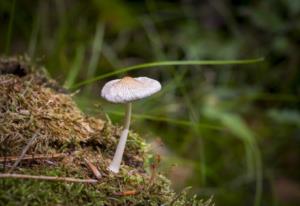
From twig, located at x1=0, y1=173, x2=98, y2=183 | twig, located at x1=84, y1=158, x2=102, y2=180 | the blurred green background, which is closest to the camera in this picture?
twig, located at x1=0, y1=173, x2=98, y2=183

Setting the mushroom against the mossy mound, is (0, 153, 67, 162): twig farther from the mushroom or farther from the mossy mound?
the mushroom

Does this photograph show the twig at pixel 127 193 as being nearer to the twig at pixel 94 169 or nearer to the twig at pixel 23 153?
the twig at pixel 94 169

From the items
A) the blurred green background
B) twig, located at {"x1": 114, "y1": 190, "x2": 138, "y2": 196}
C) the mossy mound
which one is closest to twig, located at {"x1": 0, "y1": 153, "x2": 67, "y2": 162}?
the mossy mound

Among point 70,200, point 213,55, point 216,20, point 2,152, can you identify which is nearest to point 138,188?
point 70,200

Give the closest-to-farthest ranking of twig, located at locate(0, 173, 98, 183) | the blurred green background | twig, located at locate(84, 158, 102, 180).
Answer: twig, located at locate(0, 173, 98, 183)
twig, located at locate(84, 158, 102, 180)
the blurred green background

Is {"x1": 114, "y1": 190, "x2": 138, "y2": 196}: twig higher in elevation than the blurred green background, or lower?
lower

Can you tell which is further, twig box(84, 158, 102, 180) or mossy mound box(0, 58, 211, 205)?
twig box(84, 158, 102, 180)
